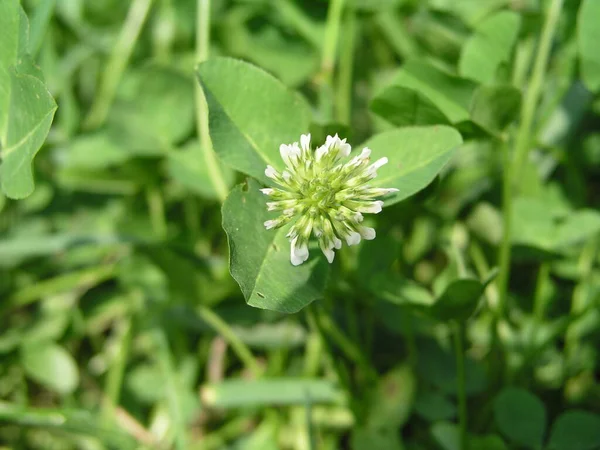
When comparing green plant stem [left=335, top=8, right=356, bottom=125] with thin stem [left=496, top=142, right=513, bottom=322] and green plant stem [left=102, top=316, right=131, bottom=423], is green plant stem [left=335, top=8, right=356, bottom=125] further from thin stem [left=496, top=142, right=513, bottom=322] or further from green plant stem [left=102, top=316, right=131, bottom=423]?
green plant stem [left=102, top=316, right=131, bottom=423]

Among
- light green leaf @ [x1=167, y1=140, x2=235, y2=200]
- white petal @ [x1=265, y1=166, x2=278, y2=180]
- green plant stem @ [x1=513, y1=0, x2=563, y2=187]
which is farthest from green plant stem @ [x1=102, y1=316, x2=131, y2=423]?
green plant stem @ [x1=513, y1=0, x2=563, y2=187]

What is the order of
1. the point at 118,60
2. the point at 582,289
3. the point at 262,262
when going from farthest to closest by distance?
the point at 118,60 → the point at 582,289 → the point at 262,262

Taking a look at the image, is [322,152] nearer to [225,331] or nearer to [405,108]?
[405,108]

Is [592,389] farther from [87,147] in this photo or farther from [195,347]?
[87,147]

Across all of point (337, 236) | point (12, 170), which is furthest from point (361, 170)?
point (12, 170)

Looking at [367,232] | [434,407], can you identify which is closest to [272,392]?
[434,407]
